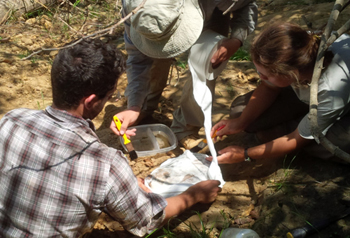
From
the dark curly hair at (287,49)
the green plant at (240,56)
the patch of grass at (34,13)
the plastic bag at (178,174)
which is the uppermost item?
the dark curly hair at (287,49)

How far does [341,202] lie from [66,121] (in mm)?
1616

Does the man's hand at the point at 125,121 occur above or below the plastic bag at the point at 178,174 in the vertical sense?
above

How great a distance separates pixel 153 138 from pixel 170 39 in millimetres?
1114

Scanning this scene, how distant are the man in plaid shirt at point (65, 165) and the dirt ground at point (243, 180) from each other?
698 millimetres

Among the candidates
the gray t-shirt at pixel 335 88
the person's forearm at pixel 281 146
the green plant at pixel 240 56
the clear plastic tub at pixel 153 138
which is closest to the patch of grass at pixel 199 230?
the person's forearm at pixel 281 146

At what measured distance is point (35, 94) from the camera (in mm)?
3629

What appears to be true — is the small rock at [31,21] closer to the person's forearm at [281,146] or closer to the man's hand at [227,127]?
the man's hand at [227,127]

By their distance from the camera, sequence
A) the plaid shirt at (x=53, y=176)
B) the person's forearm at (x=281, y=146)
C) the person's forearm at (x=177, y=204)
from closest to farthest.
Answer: the plaid shirt at (x=53, y=176)
the person's forearm at (x=177, y=204)
the person's forearm at (x=281, y=146)

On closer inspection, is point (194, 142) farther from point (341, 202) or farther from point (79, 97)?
point (79, 97)

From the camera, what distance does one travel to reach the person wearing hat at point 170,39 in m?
2.05

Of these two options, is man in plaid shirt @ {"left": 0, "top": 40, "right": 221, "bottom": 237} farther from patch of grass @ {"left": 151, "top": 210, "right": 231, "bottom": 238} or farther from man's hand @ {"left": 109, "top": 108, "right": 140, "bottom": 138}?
man's hand @ {"left": 109, "top": 108, "right": 140, "bottom": 138}

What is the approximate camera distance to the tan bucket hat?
202 centimetres

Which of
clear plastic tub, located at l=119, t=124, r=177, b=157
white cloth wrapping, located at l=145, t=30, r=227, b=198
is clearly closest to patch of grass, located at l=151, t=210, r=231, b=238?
A: white cloth wrapping, located at l=145, t=30, r=227, b=198

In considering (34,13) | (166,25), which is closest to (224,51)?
(166,25)
